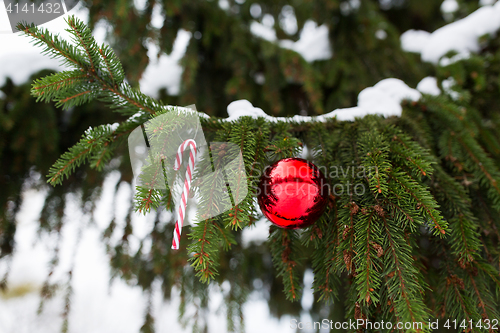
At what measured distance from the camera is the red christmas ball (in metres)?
0.63

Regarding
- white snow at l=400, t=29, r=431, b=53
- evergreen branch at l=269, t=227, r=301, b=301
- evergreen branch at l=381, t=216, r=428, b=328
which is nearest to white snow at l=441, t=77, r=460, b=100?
white snow at l=400, t=29, r=431, b=53

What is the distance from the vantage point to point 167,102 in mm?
1739

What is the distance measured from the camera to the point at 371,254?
0.59 meters

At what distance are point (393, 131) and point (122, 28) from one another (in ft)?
4.49

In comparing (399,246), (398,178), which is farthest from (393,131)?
(399,246)

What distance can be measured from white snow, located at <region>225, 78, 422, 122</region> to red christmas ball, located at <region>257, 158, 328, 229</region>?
0.81 feet

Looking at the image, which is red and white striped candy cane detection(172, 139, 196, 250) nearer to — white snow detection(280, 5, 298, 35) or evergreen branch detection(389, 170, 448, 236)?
evergreen branch detection(389, 170, 448, 236)

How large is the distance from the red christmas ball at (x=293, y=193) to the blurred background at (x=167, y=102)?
817mm

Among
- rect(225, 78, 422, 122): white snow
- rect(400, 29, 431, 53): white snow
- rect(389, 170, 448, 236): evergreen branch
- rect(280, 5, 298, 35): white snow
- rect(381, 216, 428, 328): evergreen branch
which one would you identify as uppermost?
rect(280, 5, 298, 35): white snow

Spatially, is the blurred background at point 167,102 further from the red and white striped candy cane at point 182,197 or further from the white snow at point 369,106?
the red and white striped candy cane at point 182,197

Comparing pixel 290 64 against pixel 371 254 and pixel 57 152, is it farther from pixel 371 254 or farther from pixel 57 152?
pixel 57 152

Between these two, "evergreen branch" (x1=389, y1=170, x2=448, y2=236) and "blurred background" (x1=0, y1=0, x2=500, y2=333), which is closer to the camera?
"evergreen branch" (x1=389, y1=170, x2=448, y2=236)

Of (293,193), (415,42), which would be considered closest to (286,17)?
(415,42)

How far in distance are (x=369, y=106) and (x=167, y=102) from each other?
1264 millimetres
